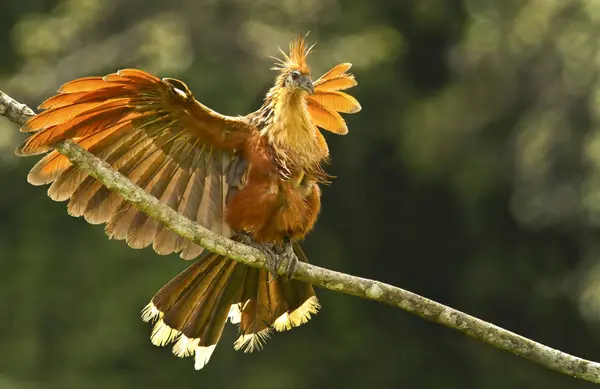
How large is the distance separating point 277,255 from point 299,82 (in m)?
0.78

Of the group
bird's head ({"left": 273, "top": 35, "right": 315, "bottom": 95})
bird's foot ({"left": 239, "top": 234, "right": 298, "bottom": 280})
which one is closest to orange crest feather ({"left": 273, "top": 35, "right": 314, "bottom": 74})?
bird's head ({"left": 273, "top": 35, "right": 315, "bottom": 95})

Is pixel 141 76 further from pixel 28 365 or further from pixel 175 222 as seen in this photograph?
pixel 28 365

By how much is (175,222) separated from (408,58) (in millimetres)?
8720

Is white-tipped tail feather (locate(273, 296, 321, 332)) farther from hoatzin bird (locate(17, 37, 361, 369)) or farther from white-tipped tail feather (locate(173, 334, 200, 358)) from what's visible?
white-tipped tail feather (locate(173, 334, 200, 358))

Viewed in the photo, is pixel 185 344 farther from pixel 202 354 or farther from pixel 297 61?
pixel 297 61

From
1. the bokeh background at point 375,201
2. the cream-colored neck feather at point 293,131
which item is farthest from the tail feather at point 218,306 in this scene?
the bokeh background at point 375,201

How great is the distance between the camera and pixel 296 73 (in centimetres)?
552

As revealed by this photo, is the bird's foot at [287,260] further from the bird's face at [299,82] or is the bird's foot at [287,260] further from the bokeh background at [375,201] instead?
the bokeh background at [375,201]

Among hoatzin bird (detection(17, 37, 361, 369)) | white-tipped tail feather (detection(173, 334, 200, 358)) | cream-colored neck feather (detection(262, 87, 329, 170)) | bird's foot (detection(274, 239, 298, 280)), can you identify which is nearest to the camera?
hoatzin bird (detection(17, 37, 361, 369))

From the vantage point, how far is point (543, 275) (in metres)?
12.6

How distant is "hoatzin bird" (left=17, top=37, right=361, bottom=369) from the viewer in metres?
5.02

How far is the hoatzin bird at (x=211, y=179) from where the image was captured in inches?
198

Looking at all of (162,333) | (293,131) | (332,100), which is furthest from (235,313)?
(332,100)

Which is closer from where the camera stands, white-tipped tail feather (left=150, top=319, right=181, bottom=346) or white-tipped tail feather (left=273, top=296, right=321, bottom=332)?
white-tipped tail feather (left=150, top=319, right=181, bottom=346)
